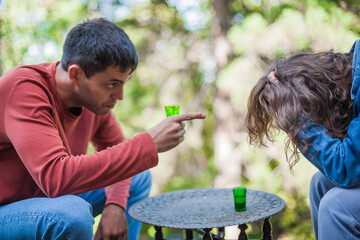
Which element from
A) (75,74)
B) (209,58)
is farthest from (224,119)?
(75,74)

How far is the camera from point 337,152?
4.82 ft

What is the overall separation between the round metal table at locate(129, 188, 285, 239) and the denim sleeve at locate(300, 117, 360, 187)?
0.32 meters

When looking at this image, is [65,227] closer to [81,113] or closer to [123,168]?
[123,168]

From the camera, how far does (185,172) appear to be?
6.12m

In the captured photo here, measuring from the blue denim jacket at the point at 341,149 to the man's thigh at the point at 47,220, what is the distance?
95 centimetres

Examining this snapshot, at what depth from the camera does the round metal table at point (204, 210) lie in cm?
164

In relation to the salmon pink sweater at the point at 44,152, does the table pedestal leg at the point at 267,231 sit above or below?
below

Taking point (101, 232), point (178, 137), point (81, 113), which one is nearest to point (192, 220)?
point (178, 137)

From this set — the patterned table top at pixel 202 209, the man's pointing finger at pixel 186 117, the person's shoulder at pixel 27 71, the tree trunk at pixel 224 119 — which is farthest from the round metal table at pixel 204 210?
the tree trunk at pixel 224 119

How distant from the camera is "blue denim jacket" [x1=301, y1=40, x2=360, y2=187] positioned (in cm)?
145

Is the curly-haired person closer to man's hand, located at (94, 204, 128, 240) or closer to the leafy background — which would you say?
man's hand, located at (94, 204, 128, 240)

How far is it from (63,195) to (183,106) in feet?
13.4

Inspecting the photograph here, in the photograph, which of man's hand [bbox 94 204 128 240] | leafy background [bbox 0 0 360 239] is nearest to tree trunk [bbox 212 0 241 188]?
leafy background [bbox 0 0 360 239]

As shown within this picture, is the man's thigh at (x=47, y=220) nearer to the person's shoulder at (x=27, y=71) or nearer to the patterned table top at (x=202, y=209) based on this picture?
the patterned table top at (x=202, y=209)
